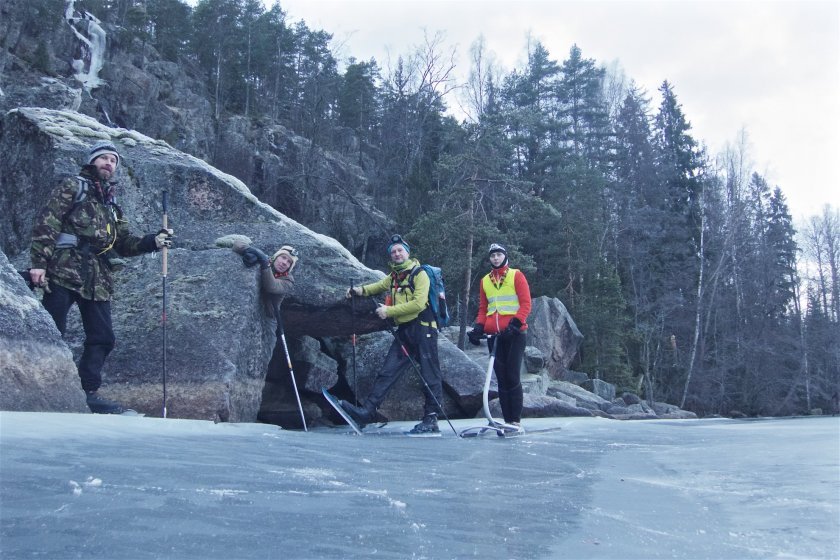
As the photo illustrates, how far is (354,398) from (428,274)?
3565 millimetres

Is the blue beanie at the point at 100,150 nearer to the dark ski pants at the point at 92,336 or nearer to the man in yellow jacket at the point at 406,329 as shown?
the dark ski pants at the point at 92,336

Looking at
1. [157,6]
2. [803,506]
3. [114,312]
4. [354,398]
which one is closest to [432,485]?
[803,506]

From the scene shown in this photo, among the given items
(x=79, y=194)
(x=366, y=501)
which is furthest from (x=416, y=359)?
(x=366, y=501)

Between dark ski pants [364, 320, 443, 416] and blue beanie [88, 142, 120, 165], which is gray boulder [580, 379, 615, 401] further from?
blue beanie [88, 142, 120, 165]

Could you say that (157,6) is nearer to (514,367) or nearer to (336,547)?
(514,367)

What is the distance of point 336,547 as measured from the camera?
7.27 feet

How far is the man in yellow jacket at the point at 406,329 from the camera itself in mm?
8164

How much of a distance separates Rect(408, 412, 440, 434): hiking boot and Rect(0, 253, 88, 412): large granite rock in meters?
3.67

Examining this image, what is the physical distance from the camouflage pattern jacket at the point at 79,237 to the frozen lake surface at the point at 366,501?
5.72 feet

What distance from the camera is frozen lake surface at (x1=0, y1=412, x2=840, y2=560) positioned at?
2227 mm

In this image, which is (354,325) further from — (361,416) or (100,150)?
(100,150)

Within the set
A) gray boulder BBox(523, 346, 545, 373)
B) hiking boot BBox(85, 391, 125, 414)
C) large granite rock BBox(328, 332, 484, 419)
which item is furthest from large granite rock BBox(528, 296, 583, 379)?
hiking boot BBox(85, 391, 125, 414)

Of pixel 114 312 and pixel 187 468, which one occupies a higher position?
pixel 114 312

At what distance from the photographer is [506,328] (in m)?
8.07
